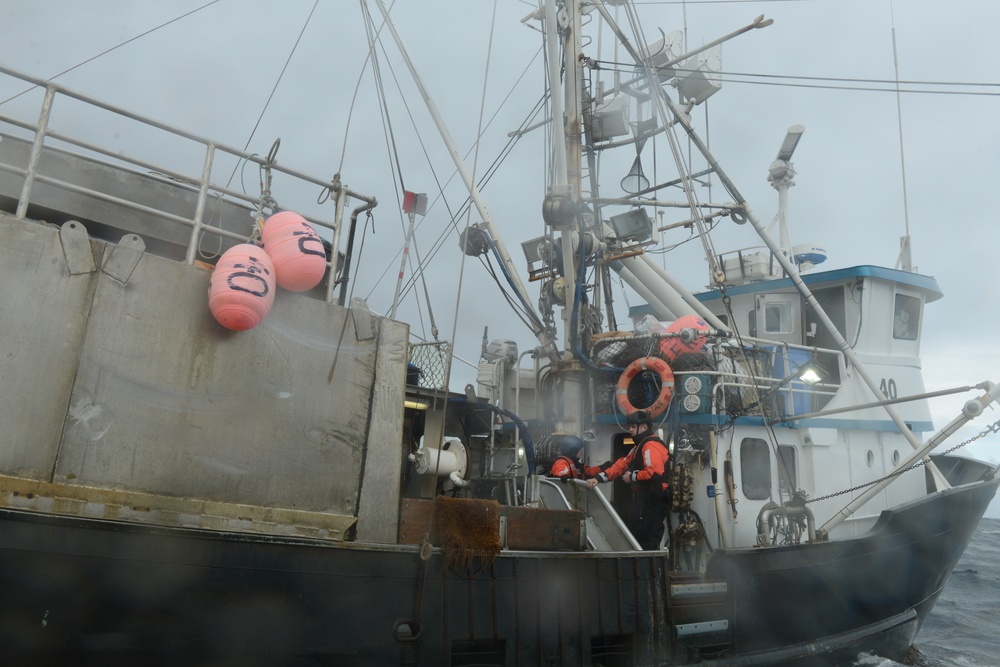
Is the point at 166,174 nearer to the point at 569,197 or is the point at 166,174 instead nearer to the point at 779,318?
the point at 569,197

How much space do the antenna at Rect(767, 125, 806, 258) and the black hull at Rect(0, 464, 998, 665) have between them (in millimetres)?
7037

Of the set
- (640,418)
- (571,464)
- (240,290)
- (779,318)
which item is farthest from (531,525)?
(779,318)

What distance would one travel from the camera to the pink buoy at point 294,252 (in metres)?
5.15

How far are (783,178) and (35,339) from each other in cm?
1328

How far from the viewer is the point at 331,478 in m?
5.32

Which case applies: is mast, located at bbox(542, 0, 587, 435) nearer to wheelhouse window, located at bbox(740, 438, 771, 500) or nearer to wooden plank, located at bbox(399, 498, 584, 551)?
wheelhouse window, located at bbox(740, 438, 771, 500)

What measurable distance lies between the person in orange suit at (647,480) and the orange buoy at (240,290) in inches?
162

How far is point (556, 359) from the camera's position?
986 centimetres

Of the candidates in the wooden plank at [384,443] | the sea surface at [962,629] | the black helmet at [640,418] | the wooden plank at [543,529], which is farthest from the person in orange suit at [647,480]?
the sea surface at [962,629]

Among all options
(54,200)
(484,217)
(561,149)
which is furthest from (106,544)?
(561,149)

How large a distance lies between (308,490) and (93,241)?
2.23 m

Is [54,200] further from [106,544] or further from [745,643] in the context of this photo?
[745,643]

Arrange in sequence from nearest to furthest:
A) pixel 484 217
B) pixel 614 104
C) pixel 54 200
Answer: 1. pixel 54 200
2. pixel 484 217
3. pixel 614 104

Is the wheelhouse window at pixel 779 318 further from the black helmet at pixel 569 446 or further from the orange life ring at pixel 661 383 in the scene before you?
the black helmet at pixel 569 446
